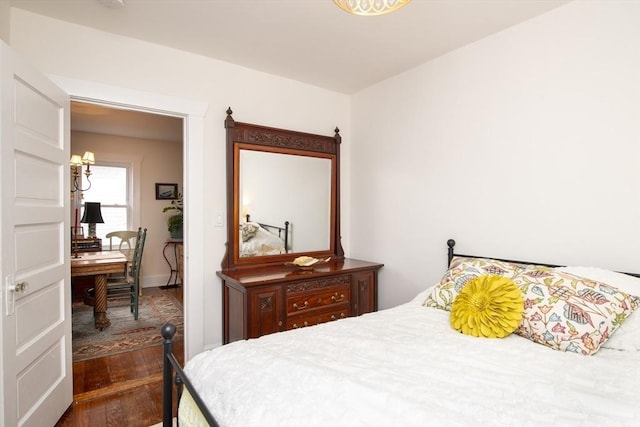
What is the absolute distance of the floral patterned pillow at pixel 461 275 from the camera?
198cm

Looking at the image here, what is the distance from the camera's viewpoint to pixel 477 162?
2.47 m

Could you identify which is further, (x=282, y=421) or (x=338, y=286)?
(x=338, y=286)

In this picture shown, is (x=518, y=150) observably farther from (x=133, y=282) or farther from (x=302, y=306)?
(x=133, y=282)

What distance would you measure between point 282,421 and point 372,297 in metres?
2.25

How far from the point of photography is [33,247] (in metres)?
1.82

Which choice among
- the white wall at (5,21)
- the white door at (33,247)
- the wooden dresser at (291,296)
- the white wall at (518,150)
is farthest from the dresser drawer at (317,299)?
the white wall at (5,21)

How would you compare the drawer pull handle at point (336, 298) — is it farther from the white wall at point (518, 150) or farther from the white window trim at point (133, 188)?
the white window trim at point (133, 188)

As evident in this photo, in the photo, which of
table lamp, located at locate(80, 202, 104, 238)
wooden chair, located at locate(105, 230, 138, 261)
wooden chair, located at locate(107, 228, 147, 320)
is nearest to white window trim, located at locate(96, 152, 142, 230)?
wooden chair, located at locate(105, 230, 138, 261)

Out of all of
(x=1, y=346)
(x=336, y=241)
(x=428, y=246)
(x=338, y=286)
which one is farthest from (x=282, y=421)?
(x=336, y=241)

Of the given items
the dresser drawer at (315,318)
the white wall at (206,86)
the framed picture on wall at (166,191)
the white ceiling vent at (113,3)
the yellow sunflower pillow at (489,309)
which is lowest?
the dresser drawer at (315,318)

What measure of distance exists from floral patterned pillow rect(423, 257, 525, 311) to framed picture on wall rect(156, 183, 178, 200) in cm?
496

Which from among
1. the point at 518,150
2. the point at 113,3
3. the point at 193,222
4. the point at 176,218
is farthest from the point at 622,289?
the point at 176,218

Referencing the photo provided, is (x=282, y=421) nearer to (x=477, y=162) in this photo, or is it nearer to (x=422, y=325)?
(x=422, y=325)

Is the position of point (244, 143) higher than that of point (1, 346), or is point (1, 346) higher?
point (244, 143)
